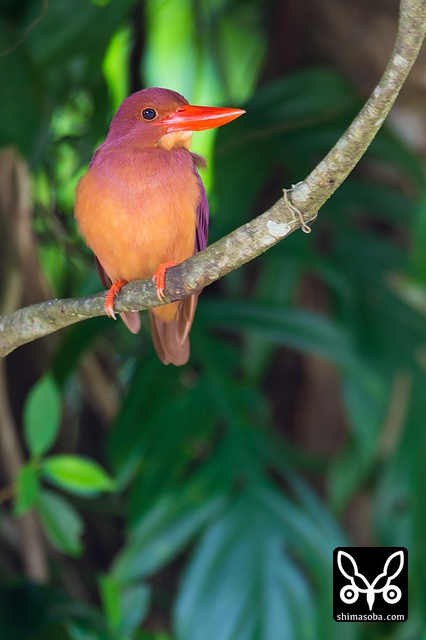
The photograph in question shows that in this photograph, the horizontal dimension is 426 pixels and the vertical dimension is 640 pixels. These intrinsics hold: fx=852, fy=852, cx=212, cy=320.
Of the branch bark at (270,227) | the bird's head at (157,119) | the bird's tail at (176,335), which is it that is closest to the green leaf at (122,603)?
the bird's tail at (176,335)

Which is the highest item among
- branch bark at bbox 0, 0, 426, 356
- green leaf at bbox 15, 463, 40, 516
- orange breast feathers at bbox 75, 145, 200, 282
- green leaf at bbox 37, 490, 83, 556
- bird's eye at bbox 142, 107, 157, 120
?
bird's eye at bbox 142, 107, 157, 120

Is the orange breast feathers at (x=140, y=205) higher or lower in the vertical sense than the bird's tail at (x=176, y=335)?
higher

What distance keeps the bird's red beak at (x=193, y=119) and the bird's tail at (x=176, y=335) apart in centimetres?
30

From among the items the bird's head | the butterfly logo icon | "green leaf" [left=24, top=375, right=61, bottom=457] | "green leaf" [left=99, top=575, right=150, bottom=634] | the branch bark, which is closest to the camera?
the branch bark

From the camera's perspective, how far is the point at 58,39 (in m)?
2.01

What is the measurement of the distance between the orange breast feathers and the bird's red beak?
6 centimetres

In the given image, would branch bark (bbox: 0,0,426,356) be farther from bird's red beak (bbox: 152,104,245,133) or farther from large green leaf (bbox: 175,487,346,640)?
large green leaf (bbox: 175,487,346,640)

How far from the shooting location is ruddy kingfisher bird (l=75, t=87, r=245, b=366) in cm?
138

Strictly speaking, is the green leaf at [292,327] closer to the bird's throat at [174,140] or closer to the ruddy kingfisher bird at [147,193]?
the ruddy kingfisher bird at [147,193]

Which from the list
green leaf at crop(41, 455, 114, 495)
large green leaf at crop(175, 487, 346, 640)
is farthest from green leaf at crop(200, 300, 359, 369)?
green leaf at crop(41, 455, 114, 495)

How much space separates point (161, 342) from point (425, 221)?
0.96 m

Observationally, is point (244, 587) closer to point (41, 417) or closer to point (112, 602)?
point (112, 602)

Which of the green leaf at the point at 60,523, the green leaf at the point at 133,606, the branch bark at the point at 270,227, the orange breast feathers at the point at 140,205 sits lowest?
the green leaf at the point at 133,606

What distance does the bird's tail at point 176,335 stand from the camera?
1.49 metres
